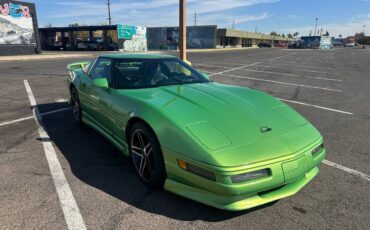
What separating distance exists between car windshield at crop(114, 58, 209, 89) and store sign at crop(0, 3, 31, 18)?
28875 millimetres

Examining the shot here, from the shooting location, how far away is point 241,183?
2.57m

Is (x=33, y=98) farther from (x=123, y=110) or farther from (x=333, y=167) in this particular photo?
(x=333, y=167)

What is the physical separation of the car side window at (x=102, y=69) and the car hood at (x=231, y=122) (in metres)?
0.87

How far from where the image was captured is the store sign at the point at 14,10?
27.7 meters

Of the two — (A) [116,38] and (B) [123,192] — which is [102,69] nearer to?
(B) [123,192]

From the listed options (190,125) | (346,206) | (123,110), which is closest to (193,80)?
(123,110)

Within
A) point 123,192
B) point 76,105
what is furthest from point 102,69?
point 123,192

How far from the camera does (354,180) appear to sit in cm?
362

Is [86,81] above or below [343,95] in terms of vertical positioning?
above

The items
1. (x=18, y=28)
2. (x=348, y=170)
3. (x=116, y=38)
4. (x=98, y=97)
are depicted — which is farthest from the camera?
(x=116, y=38)

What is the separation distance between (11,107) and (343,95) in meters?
9.01

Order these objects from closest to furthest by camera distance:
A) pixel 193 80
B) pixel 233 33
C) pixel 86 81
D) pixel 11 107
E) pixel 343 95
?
pixel 193 80
pixel 86 81
pixel 11 107
pixel 343 95
pixel 233 33

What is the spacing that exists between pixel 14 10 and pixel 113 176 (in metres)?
30.9

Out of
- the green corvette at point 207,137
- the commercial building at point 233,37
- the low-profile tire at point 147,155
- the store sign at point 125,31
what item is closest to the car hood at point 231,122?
the green corvette at point 207,137
